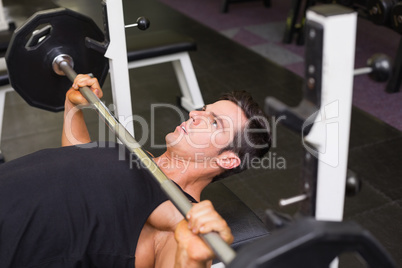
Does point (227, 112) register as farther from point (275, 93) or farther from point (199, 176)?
point (275, 93)

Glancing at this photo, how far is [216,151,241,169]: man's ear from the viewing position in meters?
1.51

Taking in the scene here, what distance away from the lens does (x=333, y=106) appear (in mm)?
871

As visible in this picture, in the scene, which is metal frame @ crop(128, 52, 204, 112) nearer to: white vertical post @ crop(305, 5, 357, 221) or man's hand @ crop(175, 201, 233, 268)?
man's hand @ crop(175, 201, 233, 268)

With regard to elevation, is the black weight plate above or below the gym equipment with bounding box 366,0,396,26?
above

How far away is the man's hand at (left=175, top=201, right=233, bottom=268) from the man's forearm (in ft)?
2.51

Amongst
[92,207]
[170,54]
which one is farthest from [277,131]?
[92,207]

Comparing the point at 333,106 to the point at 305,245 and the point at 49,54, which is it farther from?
the point at 49,54

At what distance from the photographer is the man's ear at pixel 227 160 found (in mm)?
1511

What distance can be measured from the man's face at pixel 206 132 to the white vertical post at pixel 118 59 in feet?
1.20

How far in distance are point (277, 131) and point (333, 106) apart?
2108mm

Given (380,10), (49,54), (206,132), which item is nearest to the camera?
(206,132)

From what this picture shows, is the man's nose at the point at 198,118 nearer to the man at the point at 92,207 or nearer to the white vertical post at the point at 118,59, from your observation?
the man at the point at 92,207

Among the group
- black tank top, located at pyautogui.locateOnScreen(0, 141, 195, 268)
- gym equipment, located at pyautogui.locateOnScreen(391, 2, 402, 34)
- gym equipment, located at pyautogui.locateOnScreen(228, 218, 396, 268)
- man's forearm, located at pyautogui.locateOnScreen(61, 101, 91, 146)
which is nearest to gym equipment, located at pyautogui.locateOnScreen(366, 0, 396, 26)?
gym equipment, located at pyautogui.locateOnScreen(391, 2, 402, 34)

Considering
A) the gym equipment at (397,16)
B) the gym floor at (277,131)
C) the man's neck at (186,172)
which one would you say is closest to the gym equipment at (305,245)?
the man's neck at (186,172)
